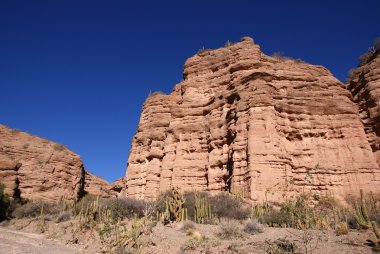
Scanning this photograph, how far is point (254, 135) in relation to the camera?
23.4 m

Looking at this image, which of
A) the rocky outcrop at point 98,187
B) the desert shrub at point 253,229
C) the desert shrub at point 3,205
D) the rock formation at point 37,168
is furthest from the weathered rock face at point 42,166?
the desert shrub at point 253,229

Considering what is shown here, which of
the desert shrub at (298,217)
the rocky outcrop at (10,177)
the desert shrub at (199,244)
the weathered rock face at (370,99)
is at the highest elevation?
the weathered rock face at (370,99)

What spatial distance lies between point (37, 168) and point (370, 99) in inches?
1285

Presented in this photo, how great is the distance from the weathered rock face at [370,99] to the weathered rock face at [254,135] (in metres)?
0.78

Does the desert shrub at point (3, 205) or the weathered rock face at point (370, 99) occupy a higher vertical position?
the weathered rock face at point (370, 99)

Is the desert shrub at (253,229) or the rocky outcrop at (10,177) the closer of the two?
the desert shrub at (253,229)

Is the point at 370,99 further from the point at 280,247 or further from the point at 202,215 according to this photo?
the point at 280,247

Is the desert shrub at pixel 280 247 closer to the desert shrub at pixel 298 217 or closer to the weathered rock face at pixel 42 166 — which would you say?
the desert shrub at pixel 298 217

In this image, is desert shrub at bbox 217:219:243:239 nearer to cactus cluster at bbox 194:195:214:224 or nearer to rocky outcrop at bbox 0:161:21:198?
cactus cluster at bbox 194:195:214:224

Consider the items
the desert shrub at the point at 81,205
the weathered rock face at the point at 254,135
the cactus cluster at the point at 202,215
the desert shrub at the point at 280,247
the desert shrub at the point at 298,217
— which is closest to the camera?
the desert shrub at the point at 280,247

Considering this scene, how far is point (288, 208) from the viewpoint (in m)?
15.6

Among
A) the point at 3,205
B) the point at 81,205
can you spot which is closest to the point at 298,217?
the point at 81,205

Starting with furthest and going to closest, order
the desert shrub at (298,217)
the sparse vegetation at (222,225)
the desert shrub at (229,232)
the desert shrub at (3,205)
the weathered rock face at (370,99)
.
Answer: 1. the desert shrub at (3,205)
2. the weathered rock face at (370,99)
3. the desert shrub at (298,217)
4. the desert shrub at (229,232)
5. the sparse vegetation at (222,225)

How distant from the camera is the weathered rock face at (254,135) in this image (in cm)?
2288
